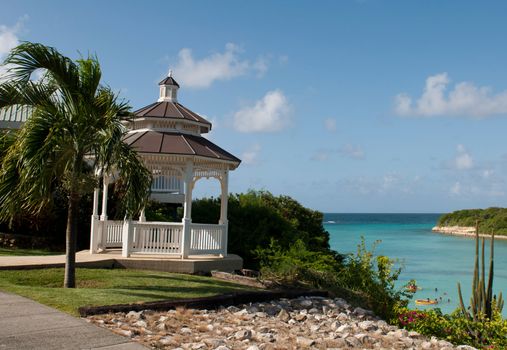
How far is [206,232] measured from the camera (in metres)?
15.4

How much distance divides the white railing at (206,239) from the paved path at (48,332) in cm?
710

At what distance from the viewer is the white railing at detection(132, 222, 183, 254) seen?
15.1 metres

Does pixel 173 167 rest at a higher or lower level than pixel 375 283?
higher

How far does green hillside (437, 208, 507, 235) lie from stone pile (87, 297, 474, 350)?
57405 millimetres

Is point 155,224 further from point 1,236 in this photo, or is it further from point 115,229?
point 1,236

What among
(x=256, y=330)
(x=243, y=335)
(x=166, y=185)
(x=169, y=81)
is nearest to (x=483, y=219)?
(x=166, y=185)

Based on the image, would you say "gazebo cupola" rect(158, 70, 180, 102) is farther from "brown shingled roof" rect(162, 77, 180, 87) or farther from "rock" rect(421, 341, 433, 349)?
"rock" rect(421, 341, 433, 349)

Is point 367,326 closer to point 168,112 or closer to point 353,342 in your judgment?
point 353,342

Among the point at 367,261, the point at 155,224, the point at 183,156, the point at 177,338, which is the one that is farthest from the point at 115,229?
the point at 177,338

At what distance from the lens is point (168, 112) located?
16.3 m

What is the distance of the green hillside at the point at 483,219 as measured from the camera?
80938 mm

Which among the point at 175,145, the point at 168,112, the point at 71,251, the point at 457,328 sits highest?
the point at 168,112

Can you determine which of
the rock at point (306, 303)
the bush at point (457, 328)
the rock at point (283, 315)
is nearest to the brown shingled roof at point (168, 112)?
the rock at point (306, 303)

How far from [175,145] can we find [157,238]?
2698 mm
